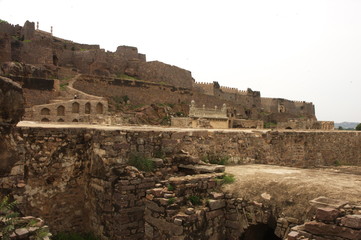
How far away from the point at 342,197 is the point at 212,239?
235 cm

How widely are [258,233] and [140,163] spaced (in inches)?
117

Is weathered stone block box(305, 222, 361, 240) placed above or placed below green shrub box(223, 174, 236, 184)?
below

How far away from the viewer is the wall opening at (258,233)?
596 centimetres

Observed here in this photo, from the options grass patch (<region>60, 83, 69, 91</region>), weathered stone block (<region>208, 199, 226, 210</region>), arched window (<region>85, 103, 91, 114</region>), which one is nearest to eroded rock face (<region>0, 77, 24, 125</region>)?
weathered stone block (<region>208, 199, 226, 210</region>)

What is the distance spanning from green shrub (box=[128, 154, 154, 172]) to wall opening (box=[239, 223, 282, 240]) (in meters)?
2.58

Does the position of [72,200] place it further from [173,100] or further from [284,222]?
[173,100]

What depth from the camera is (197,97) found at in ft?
140

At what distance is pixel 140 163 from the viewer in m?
7.37

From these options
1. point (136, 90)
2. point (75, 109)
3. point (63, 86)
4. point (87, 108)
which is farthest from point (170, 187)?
point (136, 90)

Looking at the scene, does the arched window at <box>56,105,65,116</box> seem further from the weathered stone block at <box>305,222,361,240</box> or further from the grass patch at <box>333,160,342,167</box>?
the weathered stone block at <box>305,222,361,240</box>

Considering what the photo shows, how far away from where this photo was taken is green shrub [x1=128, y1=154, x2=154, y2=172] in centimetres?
734

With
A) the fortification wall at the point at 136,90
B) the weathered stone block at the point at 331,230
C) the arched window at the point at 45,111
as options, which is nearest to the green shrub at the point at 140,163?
the weathered stone block at the point at 331,230

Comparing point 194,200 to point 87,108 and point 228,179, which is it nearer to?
point 228,179

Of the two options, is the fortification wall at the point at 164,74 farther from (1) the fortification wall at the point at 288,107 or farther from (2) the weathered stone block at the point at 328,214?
(2) the weathered stone block at the point at 328,214
